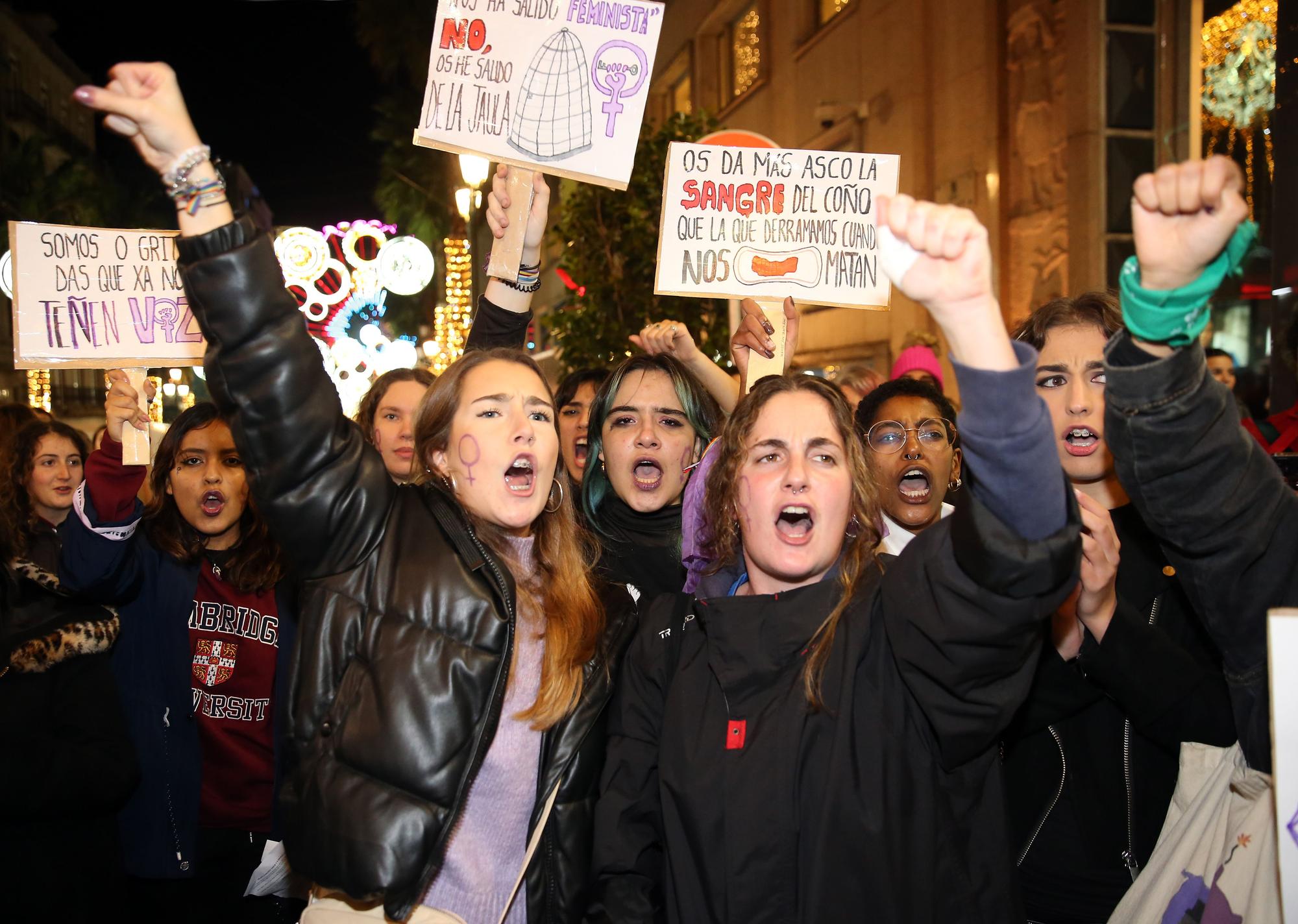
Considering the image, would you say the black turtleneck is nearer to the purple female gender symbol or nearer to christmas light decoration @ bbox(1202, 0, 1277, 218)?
the purple female gender symbol

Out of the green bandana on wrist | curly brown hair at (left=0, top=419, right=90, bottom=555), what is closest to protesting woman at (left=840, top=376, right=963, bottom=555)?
the green bandana on wrist

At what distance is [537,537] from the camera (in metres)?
2.70

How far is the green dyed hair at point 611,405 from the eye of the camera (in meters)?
3.89

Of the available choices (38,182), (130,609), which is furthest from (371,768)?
(38,182)

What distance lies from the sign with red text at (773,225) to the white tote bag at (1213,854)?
2274mm

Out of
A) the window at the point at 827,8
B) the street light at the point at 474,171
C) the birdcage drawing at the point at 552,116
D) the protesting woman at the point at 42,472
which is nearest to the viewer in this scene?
the birdcage drawing at the point at 552,116

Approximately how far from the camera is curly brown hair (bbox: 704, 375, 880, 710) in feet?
7.60

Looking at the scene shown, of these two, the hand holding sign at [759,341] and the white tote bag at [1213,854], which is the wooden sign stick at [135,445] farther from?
the white tote bag at [1213,854]

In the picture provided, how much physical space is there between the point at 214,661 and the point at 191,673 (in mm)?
82

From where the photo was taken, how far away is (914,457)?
11.5 feet

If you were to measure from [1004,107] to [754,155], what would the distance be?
22.9 ft

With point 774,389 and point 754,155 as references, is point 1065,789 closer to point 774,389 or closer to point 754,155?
point 774,389

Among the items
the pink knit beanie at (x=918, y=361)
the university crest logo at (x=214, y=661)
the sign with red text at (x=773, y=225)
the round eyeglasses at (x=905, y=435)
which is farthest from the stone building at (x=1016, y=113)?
the university crest logo at (x=214, y=661)

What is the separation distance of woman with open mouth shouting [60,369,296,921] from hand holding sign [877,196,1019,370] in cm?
268
